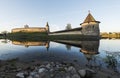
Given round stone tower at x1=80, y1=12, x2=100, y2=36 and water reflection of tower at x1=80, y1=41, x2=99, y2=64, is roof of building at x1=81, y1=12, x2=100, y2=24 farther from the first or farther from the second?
water reflection of tower at x1=80, y1=41, x2=99, y2=64

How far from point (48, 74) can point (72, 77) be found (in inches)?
49.6

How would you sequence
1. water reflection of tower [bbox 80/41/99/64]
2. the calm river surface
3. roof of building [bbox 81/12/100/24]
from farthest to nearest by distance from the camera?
roof of building [bbox 81/12/100/24]
water reflection of tower [bbox 80/41/99/64]
the calm river surface

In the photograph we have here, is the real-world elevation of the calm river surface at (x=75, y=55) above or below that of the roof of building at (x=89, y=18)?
below

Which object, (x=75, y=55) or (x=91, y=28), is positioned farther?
(x=91, y=28)

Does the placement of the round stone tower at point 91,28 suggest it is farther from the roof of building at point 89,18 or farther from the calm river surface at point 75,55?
the calm river surface at point 75,55

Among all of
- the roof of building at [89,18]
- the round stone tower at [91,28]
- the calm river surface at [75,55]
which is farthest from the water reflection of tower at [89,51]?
the roof of building at [89,18]

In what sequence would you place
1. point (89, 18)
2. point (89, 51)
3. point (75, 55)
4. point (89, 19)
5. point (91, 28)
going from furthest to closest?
point (89, 18) → point (89, 19) → point (91, 28) → point (89, 51) → point (75, 55)

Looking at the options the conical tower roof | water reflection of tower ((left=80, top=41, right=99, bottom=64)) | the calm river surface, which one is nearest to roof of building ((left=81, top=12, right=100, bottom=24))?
the conical tower roof

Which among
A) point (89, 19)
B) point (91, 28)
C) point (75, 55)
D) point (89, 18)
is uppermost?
point (89, 18)

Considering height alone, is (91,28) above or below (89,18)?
below

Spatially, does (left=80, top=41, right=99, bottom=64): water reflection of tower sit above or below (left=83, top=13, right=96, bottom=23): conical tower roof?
below

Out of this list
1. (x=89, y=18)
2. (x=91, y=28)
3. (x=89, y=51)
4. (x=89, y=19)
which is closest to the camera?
(x=89, y=51)

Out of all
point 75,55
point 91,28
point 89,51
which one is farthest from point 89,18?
point 75,55

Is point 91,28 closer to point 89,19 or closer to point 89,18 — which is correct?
point 89,19
